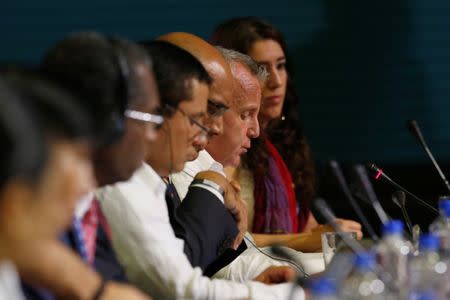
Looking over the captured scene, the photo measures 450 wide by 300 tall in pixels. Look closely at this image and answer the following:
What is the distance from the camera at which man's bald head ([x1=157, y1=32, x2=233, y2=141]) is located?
9.56 ft

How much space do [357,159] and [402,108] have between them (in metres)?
0.33

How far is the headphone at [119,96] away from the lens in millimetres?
1779

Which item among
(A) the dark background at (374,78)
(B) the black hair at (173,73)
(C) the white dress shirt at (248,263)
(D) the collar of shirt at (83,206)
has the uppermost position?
(B) the black hair at (173,73)

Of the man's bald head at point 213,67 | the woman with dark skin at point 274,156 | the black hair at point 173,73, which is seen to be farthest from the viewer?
the woman with dark skin at point 274,156

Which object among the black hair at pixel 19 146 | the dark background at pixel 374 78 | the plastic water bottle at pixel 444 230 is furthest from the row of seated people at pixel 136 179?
the dark background at pixel 374 78

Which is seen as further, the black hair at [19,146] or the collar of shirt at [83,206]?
the collar of shirt at [83,206]

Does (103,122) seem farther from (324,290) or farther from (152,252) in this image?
(152,252)

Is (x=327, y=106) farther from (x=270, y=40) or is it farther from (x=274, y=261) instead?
(x=274, y=261)

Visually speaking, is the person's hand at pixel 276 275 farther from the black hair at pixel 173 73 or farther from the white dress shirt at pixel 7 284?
the white dress shirt at pixel 7 284

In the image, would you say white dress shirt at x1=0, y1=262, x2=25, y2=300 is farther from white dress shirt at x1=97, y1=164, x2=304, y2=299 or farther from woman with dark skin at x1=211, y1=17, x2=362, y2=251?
woman with dark skin at x1=211, y1=17, x2=362, y2=251

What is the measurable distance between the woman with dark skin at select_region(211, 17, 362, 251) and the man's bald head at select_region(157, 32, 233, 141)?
24.1 inches

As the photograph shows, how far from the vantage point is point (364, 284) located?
5.66 feet

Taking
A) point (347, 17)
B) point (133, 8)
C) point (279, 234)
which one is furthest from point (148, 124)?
point (347, 17)

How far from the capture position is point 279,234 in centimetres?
365
